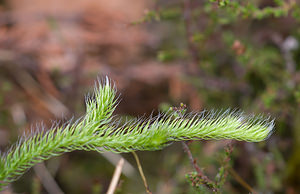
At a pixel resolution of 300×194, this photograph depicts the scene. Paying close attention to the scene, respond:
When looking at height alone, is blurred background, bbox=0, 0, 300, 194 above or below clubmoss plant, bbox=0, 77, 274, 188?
above

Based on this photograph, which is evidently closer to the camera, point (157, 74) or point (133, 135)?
point (133, 135)

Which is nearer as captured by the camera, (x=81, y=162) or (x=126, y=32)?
(x=81, y=162)

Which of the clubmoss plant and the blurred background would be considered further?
the blurred background

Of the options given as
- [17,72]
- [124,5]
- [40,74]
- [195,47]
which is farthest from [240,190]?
[124,5]

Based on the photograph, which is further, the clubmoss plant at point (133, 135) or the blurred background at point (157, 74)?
the blurred background at point (157, 74)

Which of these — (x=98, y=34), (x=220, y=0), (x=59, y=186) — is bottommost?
(x=59, y=186)

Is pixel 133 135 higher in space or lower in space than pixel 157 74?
lower

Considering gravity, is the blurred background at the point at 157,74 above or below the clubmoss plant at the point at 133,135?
above

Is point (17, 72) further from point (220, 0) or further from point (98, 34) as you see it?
point (220, 0)
